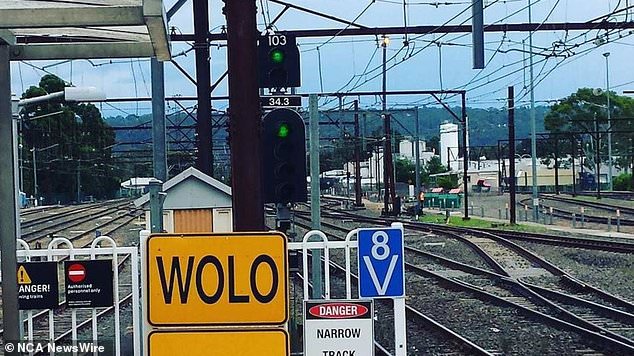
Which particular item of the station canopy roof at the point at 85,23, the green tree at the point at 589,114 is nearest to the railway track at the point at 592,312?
the station canopy roof at the point at 85,23

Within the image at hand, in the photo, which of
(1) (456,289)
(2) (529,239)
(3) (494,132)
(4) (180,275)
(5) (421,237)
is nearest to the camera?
(4) (180,275)

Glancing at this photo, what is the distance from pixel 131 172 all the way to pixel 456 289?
86252mm

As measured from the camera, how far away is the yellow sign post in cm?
608

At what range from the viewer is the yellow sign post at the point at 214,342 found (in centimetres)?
608

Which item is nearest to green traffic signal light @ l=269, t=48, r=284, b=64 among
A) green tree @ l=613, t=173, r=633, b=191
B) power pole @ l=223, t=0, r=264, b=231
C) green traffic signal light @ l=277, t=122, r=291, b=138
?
green traffic signal light @ l=277, t=122, r=291, b=138

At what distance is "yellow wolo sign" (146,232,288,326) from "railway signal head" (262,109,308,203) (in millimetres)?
3294

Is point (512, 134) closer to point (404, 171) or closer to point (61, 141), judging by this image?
point (61, 141)

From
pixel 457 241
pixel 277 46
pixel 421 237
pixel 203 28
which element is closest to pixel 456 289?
pixel 203 28

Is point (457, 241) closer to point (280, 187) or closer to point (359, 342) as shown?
point (280, 187)

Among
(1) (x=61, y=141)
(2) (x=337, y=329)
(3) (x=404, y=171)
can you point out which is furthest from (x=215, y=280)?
(3) (x=404, y=171)

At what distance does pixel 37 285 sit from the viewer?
265 inches

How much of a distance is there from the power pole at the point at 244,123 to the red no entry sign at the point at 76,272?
74.4 inches

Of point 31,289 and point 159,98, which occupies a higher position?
point 159,98

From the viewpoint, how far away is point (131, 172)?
104500mm
